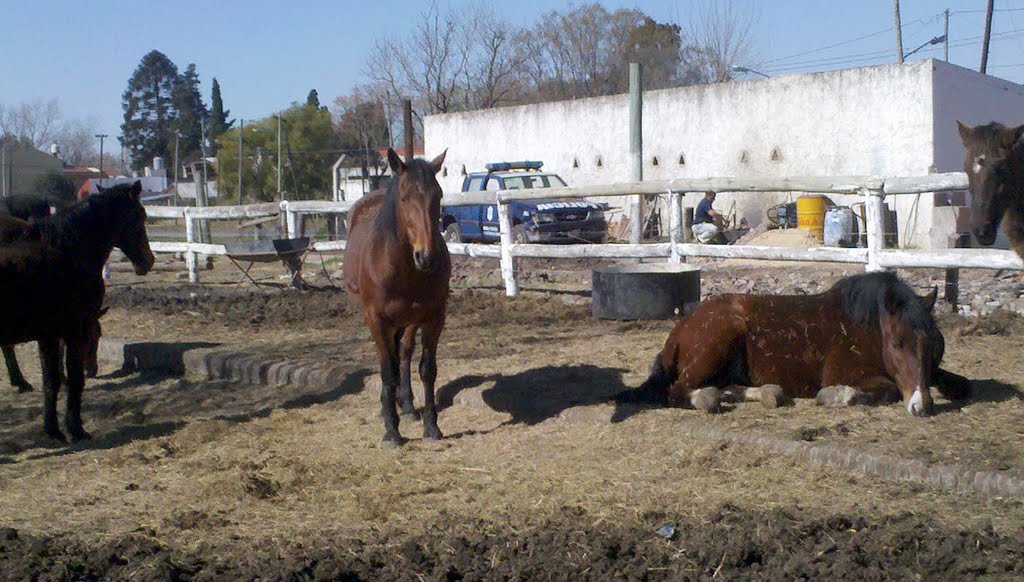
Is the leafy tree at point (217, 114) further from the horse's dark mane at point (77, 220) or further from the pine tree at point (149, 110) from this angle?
the horse's dark mane at point (77, 220)

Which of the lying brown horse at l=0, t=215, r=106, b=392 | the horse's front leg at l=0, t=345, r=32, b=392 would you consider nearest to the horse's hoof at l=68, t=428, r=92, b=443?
the lying brown horse at l=0, t=215, r=106, b=392

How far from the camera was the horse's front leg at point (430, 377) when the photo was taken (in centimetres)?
625

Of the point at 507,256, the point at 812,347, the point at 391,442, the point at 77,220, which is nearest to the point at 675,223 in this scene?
the point at 507,256

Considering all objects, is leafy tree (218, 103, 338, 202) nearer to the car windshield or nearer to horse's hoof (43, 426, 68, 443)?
the car windshield

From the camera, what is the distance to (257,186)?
49625 mm

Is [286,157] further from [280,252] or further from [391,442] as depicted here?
[391,442]

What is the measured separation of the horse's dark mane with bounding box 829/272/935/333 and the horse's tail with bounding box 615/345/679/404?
1231 millimetres

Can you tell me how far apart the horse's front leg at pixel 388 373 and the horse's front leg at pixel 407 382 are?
22.0 inches

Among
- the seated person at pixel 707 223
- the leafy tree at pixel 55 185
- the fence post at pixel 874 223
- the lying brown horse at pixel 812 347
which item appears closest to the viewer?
the lying brown horse at pixel 812 347

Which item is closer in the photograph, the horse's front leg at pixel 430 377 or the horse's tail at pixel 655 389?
the horse's front leg at pixel 430 377

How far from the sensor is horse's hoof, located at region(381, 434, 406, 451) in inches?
237

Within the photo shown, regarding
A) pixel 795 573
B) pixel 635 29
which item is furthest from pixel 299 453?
pixel 635 29

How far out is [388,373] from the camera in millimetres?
6277

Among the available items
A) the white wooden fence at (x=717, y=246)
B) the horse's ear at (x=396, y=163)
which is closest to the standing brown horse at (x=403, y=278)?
the horse's ear at (x=396, y=163)
